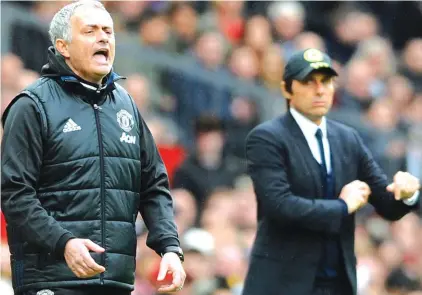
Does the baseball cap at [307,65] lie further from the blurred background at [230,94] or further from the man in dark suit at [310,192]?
the blurred background at [230,94]

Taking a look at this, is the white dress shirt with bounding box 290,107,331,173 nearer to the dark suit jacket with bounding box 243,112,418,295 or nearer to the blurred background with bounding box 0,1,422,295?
the dark suit jacket with bounding box 243,112,418,295

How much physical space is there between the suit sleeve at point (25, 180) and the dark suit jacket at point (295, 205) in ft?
6.49

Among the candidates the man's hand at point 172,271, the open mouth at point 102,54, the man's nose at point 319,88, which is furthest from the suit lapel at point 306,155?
the open mouth at point 102,54

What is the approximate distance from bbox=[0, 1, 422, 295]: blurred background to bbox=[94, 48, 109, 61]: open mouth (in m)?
3.71

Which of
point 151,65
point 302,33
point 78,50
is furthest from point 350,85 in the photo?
point 78,50

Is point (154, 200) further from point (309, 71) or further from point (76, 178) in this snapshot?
point (309, 71)

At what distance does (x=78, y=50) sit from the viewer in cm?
639

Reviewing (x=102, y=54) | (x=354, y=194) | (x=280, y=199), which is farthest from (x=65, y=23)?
(x=354, y=194)

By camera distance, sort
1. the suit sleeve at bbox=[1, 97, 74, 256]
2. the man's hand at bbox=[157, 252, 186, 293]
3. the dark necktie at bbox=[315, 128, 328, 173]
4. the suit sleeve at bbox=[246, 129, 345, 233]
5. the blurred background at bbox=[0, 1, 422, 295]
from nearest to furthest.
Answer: the suit sleeve at bbox=[1, 97, 74, 256], the man's hand at bbox=[157, 252, 186, 293], the suit sleeve at bbox=[246, 129, 345, 233], the dark necktie at bbox=[315, 128, 328, 173], the blurred background at bbox=[0, 1, 422, 295]

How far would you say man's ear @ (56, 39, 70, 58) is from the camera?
6.44m

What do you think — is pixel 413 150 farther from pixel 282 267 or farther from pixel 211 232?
pixel 282 267

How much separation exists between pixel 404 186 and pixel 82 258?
2.50 m

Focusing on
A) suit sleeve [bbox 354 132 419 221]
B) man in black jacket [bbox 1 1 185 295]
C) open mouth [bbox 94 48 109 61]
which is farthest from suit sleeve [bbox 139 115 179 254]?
suit sleeve [bbox 354 132 419 221]

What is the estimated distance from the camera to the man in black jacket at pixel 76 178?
6.14 meters
